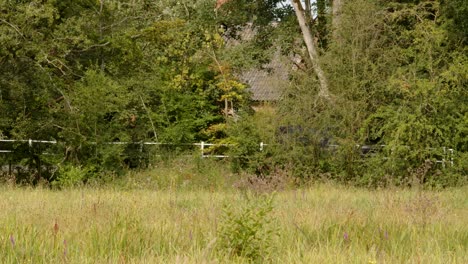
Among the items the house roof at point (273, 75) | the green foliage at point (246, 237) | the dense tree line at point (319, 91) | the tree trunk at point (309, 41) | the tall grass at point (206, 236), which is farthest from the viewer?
the house roof at point (273, 75)

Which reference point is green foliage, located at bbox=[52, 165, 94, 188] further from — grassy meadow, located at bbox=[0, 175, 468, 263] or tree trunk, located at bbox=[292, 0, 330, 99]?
grassy meadow, located at bbox=[0, 175, 468, 263]

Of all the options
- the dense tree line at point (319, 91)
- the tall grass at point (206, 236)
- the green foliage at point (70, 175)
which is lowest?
the green foliage at point (70, 175)

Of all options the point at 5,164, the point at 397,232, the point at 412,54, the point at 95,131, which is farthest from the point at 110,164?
the point at 397,232

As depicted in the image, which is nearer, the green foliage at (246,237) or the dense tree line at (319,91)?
the green foliage at (246,237)

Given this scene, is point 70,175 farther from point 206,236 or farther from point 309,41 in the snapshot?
point 206,236

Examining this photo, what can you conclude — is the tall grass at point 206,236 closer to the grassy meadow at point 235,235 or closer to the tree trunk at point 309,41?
the grassy meadow at point 235,235


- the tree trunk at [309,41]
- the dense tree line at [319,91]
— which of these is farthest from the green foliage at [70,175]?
the tree trunk at [309,41]

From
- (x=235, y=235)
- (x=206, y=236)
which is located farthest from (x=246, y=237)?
(x=206, y=236)

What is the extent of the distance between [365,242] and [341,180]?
14598 millimetres

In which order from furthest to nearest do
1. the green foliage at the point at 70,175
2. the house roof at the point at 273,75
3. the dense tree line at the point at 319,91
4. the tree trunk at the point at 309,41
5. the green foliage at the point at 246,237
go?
the house roof at the point at 273,75 → the tree trunk at the point at 309,41 → the dense tree line at the point at 319,91 → the green foliage at the point at 70,175 → the green foliage at the point at 246,237

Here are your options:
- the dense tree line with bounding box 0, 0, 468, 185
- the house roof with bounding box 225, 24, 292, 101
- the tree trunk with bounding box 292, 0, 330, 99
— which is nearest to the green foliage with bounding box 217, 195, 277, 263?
the dense tree line with bounding box 0, 0, 468, 185

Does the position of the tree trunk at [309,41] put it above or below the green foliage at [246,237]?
above

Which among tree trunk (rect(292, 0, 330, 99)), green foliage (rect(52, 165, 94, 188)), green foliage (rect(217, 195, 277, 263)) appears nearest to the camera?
green foliage (rect(217, 195, 277, 263))

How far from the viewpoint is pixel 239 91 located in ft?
98.2
